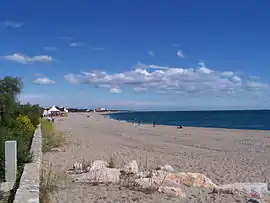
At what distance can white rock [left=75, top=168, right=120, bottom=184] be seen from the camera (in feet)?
25.6

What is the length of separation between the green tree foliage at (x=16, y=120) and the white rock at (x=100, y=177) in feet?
4.36

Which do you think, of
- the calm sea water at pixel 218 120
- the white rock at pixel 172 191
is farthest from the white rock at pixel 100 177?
the calm sea water at pixel 218 120

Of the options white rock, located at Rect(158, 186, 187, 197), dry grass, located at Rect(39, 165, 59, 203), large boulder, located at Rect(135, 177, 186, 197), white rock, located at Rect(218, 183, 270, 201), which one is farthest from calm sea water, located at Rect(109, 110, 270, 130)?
dry grass, located at Rect(39, 165, 59, 203)

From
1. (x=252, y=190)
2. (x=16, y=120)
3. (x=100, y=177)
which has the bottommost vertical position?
(x=252, y=190)

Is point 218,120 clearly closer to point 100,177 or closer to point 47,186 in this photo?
point 100,177

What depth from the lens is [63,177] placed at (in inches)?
324

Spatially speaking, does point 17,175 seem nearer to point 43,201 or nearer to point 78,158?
point 43,201

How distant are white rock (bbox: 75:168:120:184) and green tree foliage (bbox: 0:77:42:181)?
1.33 m

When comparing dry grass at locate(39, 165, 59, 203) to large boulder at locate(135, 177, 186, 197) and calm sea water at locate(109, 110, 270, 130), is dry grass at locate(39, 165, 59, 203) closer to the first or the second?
large boulder at locate(135, 177, 186, 197)

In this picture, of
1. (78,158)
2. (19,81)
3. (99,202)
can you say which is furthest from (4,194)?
(19,81)

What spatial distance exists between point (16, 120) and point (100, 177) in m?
8.35

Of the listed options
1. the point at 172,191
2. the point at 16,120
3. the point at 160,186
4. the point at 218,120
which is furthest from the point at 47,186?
the point at 218,120

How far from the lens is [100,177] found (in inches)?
310

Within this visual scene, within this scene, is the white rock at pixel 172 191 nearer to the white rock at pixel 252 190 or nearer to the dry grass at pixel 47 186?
the white rock at pixel 252 190
